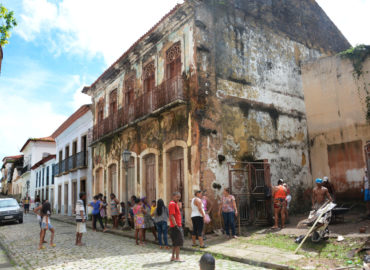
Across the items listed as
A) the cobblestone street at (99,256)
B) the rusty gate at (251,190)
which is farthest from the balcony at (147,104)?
the cobblestone street at (99,256)

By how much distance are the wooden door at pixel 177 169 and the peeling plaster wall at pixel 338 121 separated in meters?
5.67

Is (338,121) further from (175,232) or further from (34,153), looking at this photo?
(34,153)

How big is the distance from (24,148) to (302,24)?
3708cm

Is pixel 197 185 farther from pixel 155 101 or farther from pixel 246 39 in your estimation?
pixel 246 39

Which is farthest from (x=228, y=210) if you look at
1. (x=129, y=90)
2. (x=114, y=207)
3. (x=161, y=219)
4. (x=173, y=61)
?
(x=129, y=90)

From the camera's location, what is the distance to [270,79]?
12773 mm

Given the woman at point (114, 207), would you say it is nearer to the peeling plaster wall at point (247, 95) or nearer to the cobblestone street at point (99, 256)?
the cobblestone street at point (99, 256)

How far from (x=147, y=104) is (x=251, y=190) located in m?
4.89

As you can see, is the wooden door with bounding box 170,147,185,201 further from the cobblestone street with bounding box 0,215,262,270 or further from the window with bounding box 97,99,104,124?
the window with bounding box 97,99,104,124

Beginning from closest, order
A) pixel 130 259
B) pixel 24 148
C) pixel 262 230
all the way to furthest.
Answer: pixel 130 259 → pixel 262 230 → pixel 24 148

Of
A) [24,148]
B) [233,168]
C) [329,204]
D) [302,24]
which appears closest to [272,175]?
[233,168]

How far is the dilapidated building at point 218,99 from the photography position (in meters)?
10.7

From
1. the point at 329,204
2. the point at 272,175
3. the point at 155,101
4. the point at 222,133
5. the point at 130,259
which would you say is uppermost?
the point at 155,101

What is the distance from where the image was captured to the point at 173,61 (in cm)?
1212
